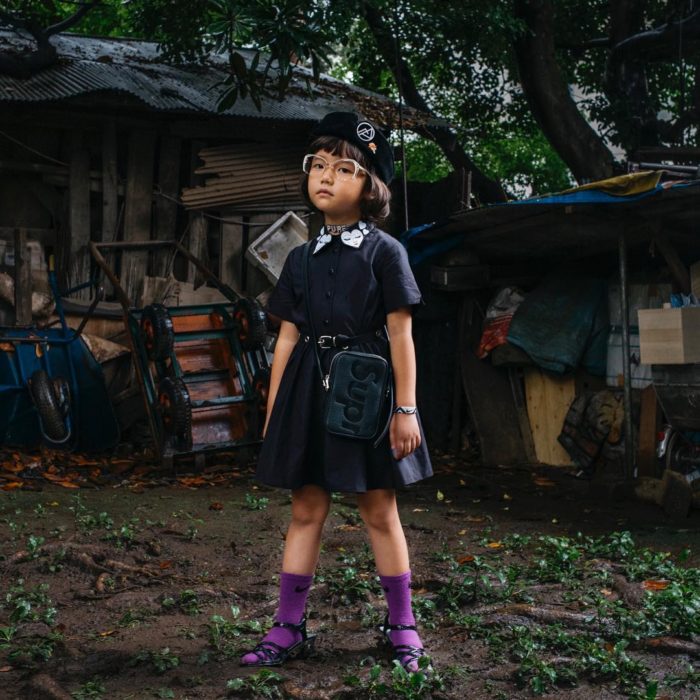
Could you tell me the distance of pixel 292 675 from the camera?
3.86 meters

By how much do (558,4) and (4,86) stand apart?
29.8 feet

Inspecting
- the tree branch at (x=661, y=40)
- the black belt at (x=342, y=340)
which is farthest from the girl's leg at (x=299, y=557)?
the tree branch at (x=661, y=40)

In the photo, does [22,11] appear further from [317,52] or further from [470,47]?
[470,47]

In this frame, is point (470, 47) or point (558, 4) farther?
point (558, 4)

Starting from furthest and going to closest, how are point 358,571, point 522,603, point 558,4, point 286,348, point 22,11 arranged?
1. point 558,4
2. point 22,11
3. point 358,571
4. point 522,603
5. point 286,348

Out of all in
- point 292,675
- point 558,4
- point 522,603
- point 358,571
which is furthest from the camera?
point 558,4

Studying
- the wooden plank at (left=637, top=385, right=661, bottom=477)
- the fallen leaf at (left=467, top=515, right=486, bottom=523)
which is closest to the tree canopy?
the wooden plank at (left=637, top=385, right=661, bottom=477)

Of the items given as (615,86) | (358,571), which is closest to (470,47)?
(615,86)

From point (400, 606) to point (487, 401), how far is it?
262 inches

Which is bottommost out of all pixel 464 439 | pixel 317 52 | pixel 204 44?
pixel 464 439

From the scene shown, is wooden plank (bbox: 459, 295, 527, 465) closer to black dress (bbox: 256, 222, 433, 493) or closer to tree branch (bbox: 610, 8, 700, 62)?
tree branch (bbox: 610, 8, 700, 62)

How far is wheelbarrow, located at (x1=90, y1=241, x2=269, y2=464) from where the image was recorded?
9.10 m

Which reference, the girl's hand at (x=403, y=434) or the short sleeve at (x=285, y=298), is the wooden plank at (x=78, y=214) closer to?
the short sleeve at (x=285, y=298)

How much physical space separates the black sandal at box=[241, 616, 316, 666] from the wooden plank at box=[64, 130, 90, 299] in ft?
23.8
